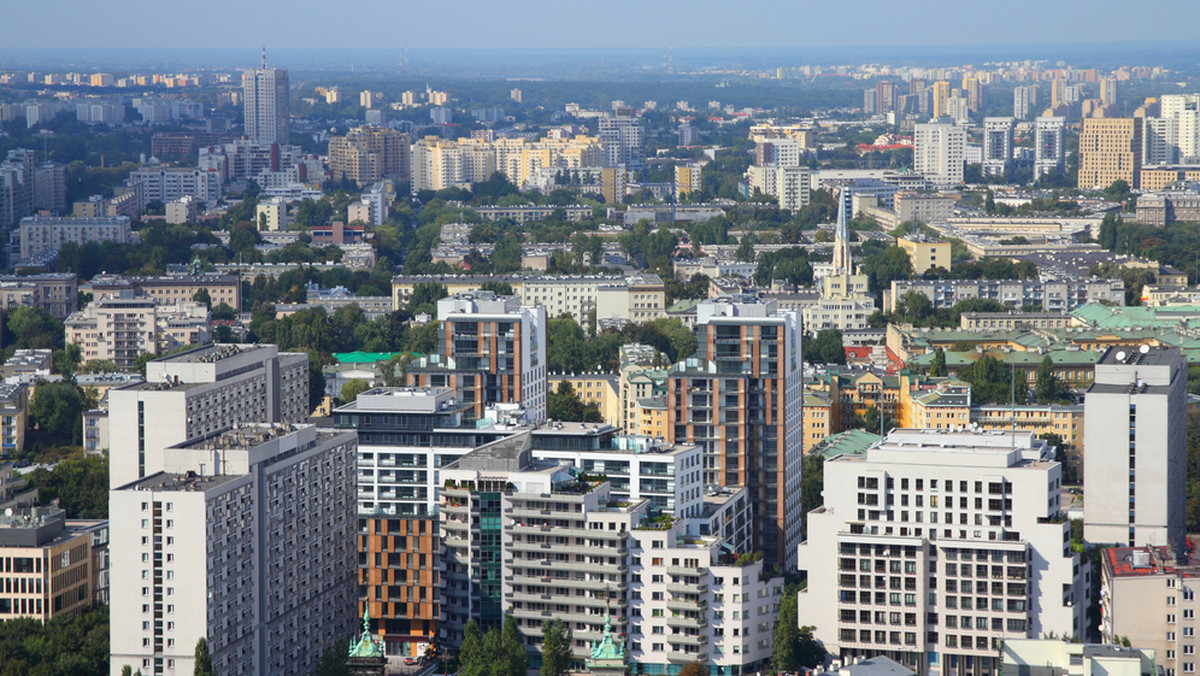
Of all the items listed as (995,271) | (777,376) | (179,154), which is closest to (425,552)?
(777,376)

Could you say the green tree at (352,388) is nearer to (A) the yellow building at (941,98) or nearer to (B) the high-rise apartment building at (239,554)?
(B) the high-rise apartment building at (239,554)

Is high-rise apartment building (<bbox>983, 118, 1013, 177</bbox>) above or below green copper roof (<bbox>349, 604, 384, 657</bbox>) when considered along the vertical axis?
above

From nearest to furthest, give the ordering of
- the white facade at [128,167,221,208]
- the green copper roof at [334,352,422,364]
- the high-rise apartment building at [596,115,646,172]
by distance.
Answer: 1. the green copper roof at [334,352,422,364]
2. the white facade at [128,167,221,208]
3. the high-rise apartment building at [596,115,646,172]

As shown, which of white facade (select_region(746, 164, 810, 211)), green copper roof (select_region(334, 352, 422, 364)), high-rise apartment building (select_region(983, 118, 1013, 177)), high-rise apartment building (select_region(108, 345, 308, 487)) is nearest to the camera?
high-rise apartment building (select_region(108, 345, 308, 487))

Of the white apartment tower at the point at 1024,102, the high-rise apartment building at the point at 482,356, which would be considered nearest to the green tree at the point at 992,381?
the high-rise apartment building at the point at 482,356

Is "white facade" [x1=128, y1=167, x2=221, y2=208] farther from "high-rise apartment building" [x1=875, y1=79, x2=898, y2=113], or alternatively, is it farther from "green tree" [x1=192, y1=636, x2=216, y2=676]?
"high-rise apartment building" [x1=875, y1=79, x2=898, y2=113]

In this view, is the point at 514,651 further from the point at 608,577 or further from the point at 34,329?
the point at 34,329

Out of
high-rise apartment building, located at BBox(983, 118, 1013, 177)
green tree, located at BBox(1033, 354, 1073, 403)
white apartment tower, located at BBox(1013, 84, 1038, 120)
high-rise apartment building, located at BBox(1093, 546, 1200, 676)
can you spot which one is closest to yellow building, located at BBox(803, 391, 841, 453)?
green tree, located at BBox(1033, 354, 1073, 403)
